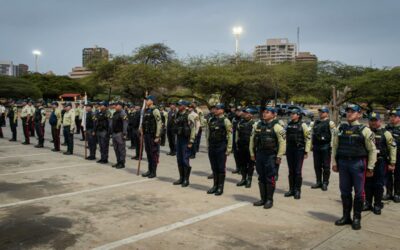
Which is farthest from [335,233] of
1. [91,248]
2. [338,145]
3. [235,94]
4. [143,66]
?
[143,66]

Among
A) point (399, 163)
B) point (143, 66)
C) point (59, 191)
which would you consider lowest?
point (59, 191)

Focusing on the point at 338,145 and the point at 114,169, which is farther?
the point at 114,169

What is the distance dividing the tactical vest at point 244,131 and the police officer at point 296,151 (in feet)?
4.06

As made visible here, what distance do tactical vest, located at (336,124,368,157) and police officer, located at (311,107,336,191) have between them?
A: 251cm

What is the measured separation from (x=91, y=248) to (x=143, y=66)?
29705mm

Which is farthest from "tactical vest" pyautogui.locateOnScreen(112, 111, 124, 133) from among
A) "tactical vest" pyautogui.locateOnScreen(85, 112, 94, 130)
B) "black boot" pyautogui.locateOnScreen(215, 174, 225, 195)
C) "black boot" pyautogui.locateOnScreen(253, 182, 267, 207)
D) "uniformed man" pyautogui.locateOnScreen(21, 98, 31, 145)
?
"uniformed man" pyautogui.locateOnScreen(21, 98, 31, 145)

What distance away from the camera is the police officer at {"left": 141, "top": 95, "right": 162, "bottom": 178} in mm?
9195

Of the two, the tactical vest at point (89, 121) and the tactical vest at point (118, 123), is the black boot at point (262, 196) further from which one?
the tactical vest at point (89, 121)

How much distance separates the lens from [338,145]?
5.94 metres

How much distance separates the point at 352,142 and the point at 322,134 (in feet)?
8.93

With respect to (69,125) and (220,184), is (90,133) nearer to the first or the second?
(69,125)

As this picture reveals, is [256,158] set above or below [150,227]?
above

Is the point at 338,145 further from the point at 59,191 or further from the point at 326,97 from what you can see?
the point at 326,97

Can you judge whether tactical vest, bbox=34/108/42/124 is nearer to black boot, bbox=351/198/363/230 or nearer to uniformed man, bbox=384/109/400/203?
uniformed man, bbox=384/109/400/203
